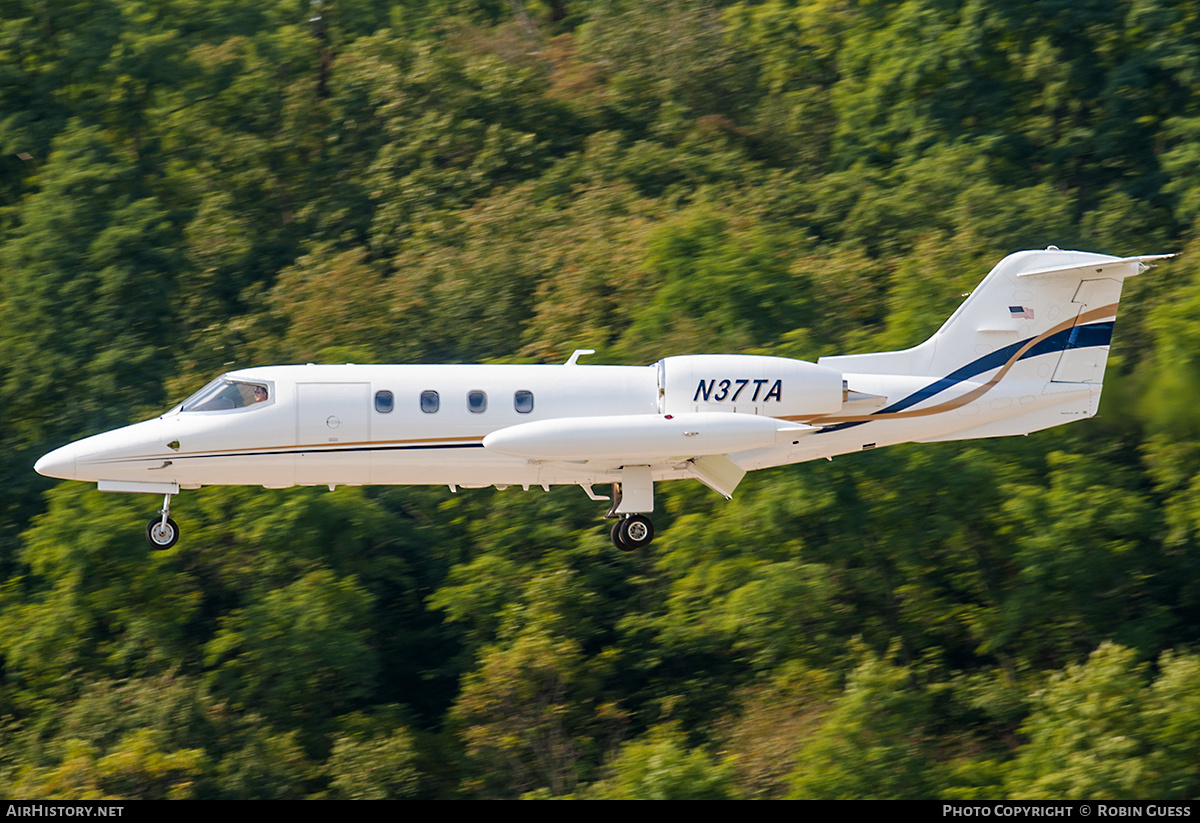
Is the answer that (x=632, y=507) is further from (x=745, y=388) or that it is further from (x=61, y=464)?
(x=61, y=464)

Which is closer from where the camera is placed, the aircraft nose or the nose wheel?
the aircraft nose

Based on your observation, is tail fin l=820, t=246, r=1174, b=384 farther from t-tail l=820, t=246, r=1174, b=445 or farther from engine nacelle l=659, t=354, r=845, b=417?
engine nacelle l=659, t=354, r=845, b=417

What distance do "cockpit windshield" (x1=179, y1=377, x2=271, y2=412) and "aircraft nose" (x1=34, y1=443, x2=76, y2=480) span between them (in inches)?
66.8

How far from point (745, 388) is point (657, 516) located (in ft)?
36.5

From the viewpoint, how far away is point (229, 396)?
23.3 metres

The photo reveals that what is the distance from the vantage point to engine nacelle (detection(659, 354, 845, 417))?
23047 millimetres

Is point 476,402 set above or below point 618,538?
above

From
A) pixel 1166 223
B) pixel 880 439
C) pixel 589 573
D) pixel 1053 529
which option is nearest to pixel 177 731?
pixel 589 573

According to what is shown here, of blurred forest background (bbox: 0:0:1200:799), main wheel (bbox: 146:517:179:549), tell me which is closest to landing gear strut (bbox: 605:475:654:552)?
blurred forest background (bbox: 0:0:1200:799)

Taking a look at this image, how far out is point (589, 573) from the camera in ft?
108

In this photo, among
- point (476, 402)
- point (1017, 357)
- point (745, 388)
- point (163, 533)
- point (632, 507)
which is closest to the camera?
point (476, 402)

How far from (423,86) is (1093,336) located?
84.5 ft

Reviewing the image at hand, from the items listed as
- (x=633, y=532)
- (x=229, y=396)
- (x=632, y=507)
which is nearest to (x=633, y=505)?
(x=632, y=507)

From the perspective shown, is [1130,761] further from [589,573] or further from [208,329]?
[208,329]
